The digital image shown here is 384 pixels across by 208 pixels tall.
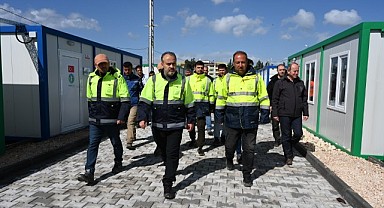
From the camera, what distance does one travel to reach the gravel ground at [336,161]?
4434 mm

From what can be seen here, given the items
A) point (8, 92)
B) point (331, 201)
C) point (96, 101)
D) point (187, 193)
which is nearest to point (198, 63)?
point (96, 101)

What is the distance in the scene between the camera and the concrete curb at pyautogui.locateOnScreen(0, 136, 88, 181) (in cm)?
513

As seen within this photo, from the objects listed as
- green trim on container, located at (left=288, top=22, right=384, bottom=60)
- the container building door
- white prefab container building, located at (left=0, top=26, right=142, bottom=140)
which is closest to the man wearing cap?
white prefab container building, located at (left=0, top=26, right=142, bottom=140)

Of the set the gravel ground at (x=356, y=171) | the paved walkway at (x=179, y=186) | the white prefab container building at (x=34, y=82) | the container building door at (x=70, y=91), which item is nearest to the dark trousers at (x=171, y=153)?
the paved walkway at (x=179, y=186)

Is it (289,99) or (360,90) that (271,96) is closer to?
(289,99)

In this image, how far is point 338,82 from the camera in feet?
24.2

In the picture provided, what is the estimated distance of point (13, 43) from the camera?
7348 mm

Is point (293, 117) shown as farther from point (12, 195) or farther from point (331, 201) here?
point (12, 195)

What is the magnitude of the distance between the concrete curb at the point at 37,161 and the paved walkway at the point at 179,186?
35 cm

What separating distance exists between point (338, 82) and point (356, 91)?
1227 mm

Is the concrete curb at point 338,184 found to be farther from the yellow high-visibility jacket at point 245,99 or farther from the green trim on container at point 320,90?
the green trim on container at point 320,90

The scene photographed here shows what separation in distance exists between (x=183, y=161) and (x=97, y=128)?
2.02 m

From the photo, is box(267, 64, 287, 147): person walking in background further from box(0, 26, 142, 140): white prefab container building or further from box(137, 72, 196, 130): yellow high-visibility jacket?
box(0, 26, 142, 140): white prefab container building

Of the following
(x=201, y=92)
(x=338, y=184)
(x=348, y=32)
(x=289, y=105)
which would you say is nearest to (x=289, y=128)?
(x=289, y=105)
